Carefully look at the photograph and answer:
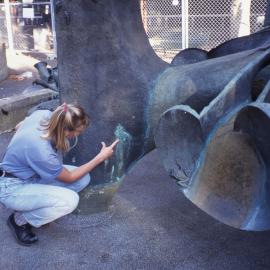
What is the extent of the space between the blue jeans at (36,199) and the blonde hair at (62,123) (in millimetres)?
325

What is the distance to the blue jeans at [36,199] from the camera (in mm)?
3164

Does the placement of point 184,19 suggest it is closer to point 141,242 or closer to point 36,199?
point 141,242

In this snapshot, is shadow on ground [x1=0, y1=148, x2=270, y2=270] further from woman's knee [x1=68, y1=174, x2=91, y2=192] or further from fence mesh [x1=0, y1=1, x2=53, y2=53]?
fence mesh [x1=0, y1=1, x2=53, y2=53]

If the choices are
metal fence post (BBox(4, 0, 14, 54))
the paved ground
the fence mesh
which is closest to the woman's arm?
the paved ground

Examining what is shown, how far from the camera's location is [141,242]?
3285 millimetres

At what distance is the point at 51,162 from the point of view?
3021 mm

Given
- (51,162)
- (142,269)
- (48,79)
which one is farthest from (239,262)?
(48,79)

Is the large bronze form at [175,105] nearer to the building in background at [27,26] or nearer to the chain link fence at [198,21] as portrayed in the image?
the chain link fence at [198,21]

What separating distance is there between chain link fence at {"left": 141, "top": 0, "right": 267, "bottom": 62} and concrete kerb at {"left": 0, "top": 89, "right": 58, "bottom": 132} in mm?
5256

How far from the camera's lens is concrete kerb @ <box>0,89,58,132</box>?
19.1 ft

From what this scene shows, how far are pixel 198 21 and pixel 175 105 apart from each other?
8.59 metres

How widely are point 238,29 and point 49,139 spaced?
8.91 metres

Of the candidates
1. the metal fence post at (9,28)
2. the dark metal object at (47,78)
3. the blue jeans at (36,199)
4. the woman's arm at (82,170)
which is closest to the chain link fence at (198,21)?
the metal fence post at (9,28)

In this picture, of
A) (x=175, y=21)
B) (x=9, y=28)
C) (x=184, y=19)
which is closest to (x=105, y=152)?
(x=184, y=19)
